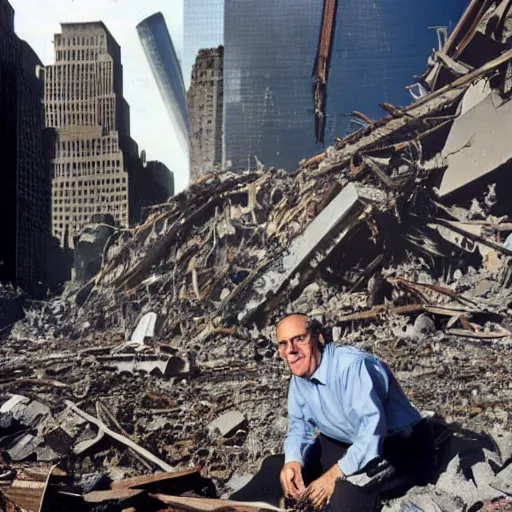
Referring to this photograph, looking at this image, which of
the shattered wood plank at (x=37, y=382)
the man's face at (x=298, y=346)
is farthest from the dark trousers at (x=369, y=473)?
the shattered wood plank at (x=37, y=382)

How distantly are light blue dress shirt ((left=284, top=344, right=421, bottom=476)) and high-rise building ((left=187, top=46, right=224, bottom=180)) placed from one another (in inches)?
61.7

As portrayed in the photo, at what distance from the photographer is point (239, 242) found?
3.78 m

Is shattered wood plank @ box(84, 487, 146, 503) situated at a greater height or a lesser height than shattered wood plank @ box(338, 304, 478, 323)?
lesser

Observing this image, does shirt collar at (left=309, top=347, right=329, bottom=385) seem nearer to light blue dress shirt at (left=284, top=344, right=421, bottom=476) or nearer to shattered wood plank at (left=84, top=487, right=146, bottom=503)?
light blue dress shirt at (left=284, top=344, right=421, bottom=476)

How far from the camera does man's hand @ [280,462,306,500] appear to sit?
9.76 ft

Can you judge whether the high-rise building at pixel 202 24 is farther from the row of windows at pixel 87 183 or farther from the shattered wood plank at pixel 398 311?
the shattered wood plank at pixel 398 311

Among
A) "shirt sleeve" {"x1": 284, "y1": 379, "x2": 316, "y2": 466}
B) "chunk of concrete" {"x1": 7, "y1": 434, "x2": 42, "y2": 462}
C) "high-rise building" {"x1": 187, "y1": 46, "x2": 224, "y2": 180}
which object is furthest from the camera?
"high-rise building" {"x1": 187, "y1": 46, "x2": 224, "y2": 180}

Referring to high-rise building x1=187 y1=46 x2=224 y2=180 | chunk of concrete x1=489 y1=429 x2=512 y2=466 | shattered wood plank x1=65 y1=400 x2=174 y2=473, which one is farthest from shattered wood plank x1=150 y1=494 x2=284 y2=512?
high-rise building x1=187 y1=46 x2=224 y2=180

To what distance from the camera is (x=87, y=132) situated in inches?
153

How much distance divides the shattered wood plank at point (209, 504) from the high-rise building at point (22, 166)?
174 cm

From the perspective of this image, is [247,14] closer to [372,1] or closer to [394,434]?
[372,1]

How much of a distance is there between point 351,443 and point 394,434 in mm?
261

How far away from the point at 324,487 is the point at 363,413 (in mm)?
430

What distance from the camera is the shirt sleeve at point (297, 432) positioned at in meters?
3.07
